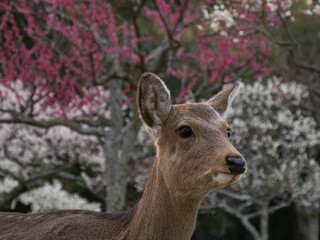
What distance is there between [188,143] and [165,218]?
1.67 feet

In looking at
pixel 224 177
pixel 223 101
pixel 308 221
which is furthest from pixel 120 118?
pixel 308 221

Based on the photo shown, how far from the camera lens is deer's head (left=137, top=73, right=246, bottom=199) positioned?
260cm

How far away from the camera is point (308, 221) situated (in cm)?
1706

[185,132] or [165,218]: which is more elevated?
[185,132]

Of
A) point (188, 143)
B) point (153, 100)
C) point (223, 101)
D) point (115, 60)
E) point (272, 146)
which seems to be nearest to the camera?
point (188, 143)

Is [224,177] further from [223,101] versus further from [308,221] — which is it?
[308,221]

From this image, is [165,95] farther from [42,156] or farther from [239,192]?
[239,192]

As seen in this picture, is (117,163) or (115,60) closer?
(117,163)

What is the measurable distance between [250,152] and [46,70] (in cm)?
744

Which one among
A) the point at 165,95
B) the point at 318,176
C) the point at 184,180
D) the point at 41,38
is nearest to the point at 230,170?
the point at 184,180

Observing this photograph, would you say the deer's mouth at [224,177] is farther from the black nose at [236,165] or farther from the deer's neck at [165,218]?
the deer's neck at [165,218]

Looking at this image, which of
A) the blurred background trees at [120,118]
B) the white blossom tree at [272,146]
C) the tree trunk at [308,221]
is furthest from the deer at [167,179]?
the tree trunk at [308,221]

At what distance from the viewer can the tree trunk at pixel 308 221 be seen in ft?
55.2

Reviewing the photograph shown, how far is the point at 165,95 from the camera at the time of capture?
9.83ft
